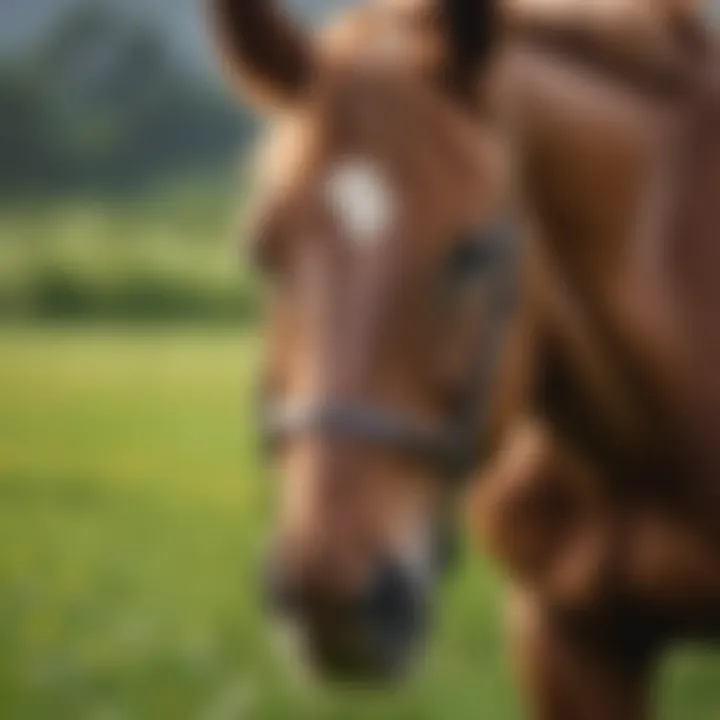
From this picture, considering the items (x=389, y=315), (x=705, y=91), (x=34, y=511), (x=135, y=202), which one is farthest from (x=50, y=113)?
(x=389, y=315)

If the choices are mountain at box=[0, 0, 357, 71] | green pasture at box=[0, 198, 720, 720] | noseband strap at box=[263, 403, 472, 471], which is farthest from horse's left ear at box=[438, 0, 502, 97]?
mountain at box=[0, 0, 357, 71]

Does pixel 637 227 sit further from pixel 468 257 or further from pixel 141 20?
pixel 141 20

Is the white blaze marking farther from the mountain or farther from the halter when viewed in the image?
the mountain

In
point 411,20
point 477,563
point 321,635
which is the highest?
point 411,20

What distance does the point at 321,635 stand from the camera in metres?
0.62

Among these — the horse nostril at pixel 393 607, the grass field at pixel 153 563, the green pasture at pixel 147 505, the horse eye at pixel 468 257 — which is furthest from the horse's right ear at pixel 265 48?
the grass field at pixel 153 563

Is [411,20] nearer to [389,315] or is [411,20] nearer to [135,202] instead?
[389,315]

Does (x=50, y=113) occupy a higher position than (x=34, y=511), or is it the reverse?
(x=50, y=113)

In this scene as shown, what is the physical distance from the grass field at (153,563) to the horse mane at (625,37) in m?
0.59

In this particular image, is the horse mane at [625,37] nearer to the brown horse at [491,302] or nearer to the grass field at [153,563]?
the brown horse at [491,302]

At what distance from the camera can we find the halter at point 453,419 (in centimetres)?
62

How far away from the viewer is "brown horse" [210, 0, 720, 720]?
62 centimetres

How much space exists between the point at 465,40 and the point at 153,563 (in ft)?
2.49

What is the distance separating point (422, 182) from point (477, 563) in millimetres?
805
